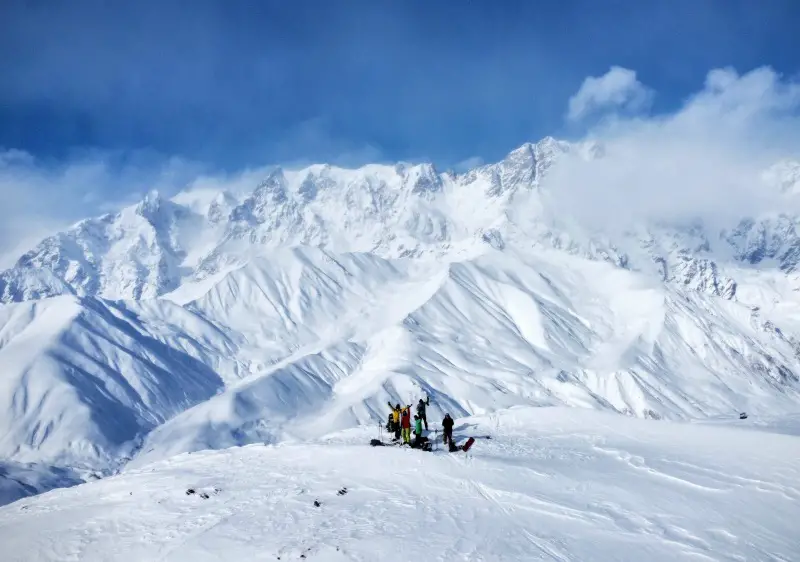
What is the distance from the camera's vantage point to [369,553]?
17.1 metres

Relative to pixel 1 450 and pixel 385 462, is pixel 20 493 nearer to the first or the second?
pixel 1 450

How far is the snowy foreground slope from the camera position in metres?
18.1

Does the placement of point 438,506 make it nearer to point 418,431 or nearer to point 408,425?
point 418,431

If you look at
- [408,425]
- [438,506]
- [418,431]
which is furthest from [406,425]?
[438,506]

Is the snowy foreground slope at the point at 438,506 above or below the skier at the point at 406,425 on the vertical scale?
below

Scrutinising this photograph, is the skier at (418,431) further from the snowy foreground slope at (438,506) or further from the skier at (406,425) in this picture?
the snowy foreground slope at (438,506)

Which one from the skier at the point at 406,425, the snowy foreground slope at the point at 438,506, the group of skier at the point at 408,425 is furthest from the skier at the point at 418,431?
the snowy foreground slope at the point at 438,506

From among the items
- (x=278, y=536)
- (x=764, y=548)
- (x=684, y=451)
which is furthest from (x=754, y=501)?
(x=278, y=536)

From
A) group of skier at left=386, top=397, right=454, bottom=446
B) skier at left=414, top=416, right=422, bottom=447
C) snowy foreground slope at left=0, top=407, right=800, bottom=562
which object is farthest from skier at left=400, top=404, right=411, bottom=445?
snowy foreground slope at left=0, top=407, right=800, bottom=562

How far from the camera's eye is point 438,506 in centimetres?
2112

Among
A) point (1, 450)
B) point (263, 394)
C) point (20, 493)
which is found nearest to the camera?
point (20, 493)

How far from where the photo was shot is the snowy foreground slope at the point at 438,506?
18.1m

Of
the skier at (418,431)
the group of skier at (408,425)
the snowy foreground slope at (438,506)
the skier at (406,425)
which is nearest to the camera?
the snowy foreground slope at (438,506)

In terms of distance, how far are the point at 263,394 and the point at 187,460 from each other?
167m
